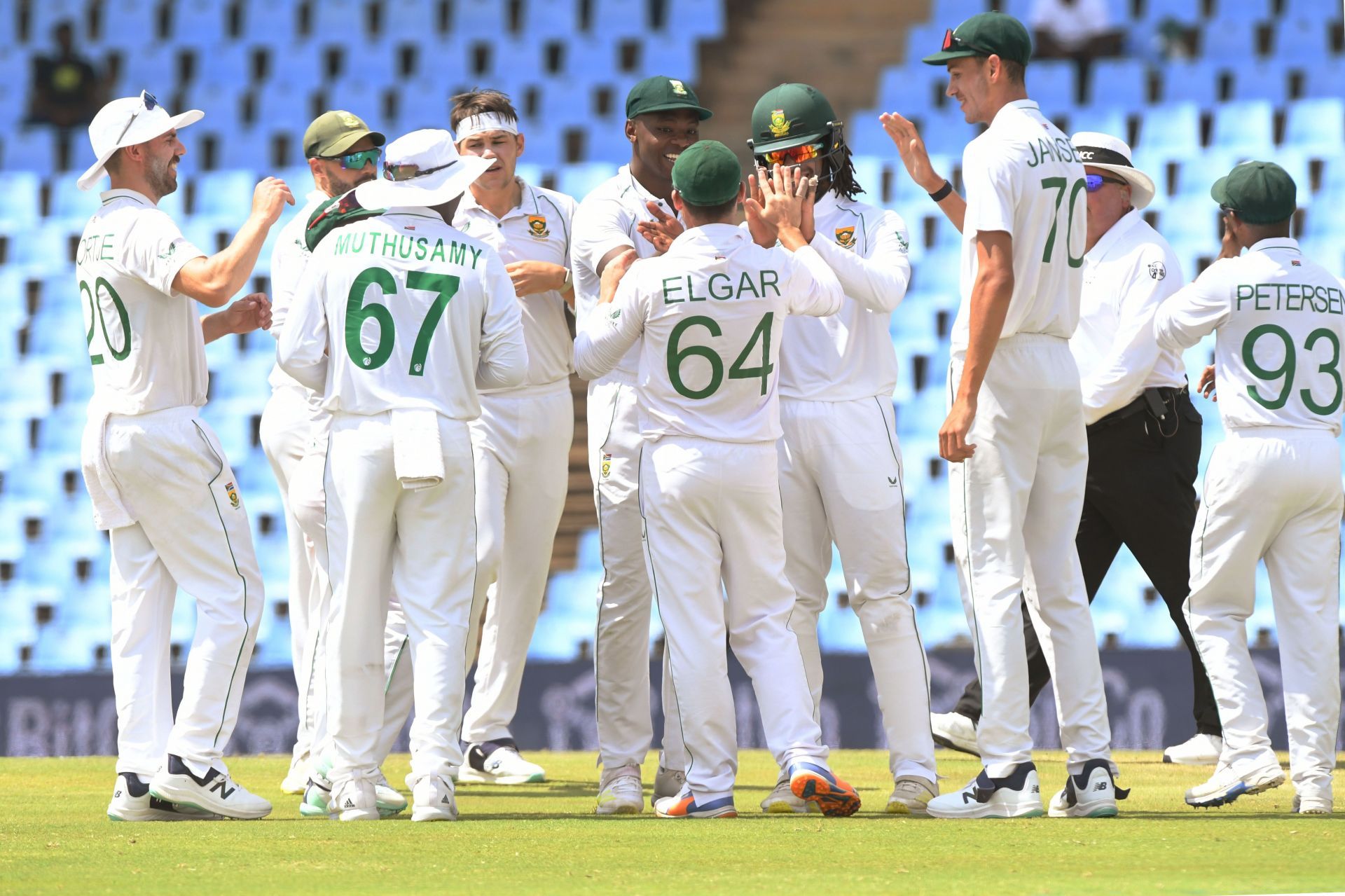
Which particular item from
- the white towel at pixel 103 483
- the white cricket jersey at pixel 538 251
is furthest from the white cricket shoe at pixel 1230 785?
the white towel at pixel 103 483

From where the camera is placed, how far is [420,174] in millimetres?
5430

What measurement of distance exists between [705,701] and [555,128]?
9.62 m

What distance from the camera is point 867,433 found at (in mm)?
5562

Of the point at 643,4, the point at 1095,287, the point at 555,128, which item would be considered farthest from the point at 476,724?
the point at 643,4

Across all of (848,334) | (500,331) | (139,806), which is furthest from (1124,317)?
(139,806)

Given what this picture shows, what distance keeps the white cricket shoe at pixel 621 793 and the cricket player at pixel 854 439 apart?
439 millimetres

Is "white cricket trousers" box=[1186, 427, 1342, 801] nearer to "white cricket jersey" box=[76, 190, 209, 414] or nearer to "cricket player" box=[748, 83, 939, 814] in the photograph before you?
"cricket player" box=[748, 83, 939, 814]

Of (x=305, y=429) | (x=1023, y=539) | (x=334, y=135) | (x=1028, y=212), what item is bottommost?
(x=1023, y=539)

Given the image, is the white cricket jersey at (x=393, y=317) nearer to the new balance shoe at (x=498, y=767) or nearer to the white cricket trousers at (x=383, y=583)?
the white cricket trousers at (x=383, y=583)

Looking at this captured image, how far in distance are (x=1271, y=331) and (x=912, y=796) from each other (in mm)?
1812

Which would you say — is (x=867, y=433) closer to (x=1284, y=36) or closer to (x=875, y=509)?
(x=875, y=509)

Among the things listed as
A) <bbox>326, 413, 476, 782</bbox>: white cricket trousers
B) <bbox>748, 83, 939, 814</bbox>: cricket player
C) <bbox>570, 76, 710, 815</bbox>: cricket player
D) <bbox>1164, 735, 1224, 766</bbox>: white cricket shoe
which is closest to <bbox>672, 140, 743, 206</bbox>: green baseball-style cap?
<bbox>748, 83, 939, 814</bbox>: cricket player

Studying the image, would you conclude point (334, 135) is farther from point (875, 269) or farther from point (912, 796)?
point (912, 796)

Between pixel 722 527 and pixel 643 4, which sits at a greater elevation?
pixel 643 4
